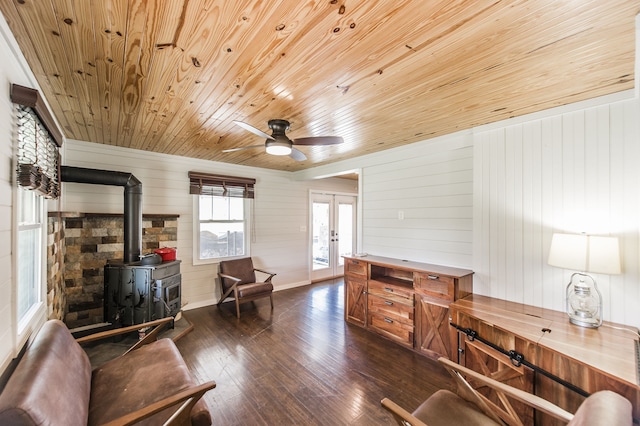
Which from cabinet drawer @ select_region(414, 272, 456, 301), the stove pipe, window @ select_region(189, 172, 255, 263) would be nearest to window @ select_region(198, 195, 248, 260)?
window @ select_region(189, 172, 255, 263)

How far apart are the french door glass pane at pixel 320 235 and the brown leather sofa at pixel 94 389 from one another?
4078 mm

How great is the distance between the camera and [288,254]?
5.46 metres

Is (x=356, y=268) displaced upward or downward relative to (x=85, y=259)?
downward

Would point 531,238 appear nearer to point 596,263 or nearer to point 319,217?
point 596,263

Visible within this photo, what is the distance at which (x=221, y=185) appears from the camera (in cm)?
455

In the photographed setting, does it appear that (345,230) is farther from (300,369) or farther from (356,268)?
(300,369)

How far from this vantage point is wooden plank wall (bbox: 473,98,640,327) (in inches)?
80.7

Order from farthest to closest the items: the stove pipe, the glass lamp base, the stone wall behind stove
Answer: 1. the stone wall behind stove
2. the stove pipe
3. the glass lamp base

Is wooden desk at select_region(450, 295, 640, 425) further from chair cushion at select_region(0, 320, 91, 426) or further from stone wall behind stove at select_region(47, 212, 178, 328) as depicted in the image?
stone wall behind stove at select_region(47, 212, 178, 328)

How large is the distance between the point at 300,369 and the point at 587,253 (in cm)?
259

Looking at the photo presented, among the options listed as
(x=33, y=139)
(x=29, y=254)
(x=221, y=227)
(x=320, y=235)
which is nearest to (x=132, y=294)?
(x=29, y=254)

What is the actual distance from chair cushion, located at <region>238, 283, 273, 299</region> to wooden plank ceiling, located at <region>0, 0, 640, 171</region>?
8.16 feet

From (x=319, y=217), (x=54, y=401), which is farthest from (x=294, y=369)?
(x=319, y=217)

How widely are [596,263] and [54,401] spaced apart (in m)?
3.25
